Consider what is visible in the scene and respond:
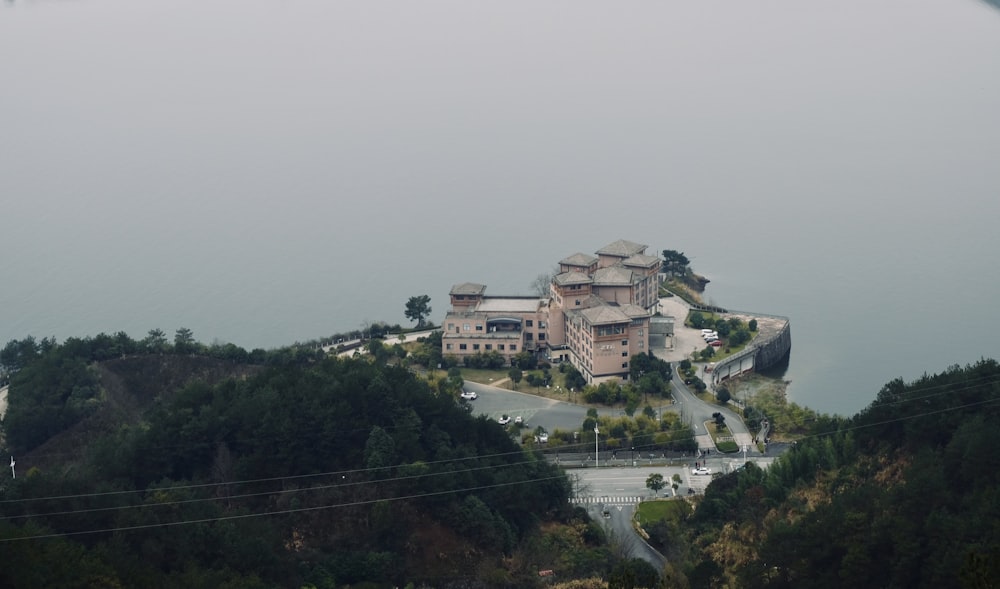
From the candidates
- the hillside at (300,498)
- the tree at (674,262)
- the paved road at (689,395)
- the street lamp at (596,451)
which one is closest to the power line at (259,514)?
the hillside at (300,498)

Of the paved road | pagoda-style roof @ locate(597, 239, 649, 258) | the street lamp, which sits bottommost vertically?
the street lamp

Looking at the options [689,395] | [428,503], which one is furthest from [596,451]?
[428,503]

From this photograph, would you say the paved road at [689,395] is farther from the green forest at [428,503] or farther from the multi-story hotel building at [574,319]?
the green forest at [428,503]

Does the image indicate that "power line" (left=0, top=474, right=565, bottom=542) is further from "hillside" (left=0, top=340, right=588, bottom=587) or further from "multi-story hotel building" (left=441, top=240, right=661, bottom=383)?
"multi-story hotel building" (left=441, top=240, right=661, bottom=383)

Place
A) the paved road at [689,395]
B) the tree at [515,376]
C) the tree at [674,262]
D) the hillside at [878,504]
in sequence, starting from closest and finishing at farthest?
1. the hillside at [878,504]
2. the paved road at [689,395]
3. the tree at [515,376]
4. the tree at [674,262]

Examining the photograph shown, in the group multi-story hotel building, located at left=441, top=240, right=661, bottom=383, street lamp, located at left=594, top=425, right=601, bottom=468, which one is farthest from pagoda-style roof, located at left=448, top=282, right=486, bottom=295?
street lamp, located at left=594, top=425, right=601, bottom=468

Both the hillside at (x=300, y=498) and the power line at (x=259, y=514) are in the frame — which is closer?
the power line at (x=259, y=514)

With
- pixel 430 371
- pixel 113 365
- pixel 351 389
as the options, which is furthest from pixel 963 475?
pixel 113 365
